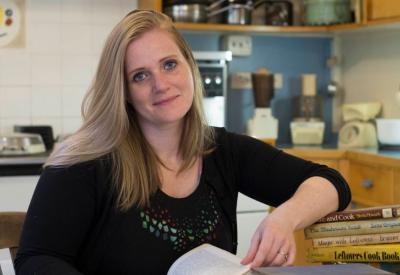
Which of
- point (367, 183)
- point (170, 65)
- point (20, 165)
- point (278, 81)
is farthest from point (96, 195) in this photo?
point (278, 81)

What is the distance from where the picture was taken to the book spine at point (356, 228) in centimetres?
99

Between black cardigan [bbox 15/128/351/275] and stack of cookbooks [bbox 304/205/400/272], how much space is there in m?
0.27

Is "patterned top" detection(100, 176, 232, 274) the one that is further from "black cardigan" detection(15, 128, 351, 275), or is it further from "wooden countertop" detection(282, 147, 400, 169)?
"wooden countertop" detection(282, 147, 400, 169)

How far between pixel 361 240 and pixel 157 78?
55cm

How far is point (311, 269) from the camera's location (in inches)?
31.7

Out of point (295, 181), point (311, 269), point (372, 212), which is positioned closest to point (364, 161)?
point (295, 181)

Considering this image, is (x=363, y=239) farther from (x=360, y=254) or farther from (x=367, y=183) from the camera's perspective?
(x=367, y=183)

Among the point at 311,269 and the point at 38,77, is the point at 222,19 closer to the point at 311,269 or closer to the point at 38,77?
the point at 38,77

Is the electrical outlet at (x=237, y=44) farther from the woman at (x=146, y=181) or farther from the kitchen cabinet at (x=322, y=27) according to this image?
the woman at (x=146, y=181)

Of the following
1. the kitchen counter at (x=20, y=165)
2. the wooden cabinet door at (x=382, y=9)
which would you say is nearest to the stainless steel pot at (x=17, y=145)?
the kitchen counter at (x=20, y=165)

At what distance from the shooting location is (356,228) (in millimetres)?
1004

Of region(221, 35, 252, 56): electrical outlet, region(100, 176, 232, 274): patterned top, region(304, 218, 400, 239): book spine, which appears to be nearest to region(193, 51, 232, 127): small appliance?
region(221, 35, 252, 56): electrical outlet

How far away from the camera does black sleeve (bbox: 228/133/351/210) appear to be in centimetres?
138

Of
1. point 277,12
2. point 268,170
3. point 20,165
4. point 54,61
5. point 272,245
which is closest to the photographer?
point 272,245
